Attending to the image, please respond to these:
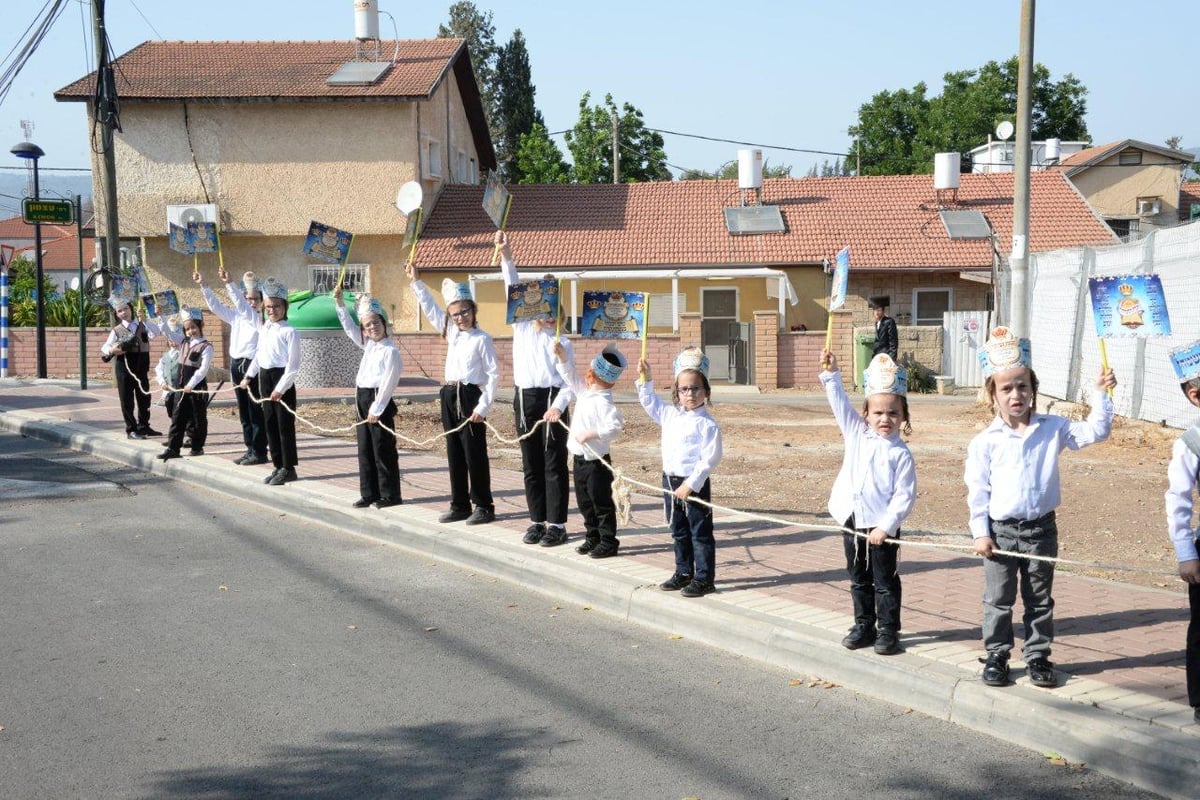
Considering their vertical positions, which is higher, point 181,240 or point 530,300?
point 181,240

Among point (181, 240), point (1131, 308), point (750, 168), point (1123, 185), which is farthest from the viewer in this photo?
point (1123, 185)

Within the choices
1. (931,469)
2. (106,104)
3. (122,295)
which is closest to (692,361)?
(931,469)

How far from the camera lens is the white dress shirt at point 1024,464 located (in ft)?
17.2

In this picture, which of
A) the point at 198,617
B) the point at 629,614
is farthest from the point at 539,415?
the point at 198,617

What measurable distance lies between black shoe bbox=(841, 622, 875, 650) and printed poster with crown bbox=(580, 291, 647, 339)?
297 centimetres

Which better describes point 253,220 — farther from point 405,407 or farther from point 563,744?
point 563,744

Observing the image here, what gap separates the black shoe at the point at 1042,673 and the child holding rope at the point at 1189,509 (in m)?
0.58

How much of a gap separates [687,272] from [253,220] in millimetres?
10790

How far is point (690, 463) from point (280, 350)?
570 cm

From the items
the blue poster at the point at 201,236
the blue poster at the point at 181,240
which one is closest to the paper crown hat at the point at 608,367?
the blue poster at the point at 201,236

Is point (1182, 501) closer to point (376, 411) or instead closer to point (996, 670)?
point (996, 670)

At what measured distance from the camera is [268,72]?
1198 inches

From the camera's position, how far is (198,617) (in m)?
7.15

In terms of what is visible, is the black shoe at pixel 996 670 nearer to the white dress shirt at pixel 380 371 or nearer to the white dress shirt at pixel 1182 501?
the white dress shirt at pixel 1182 501
